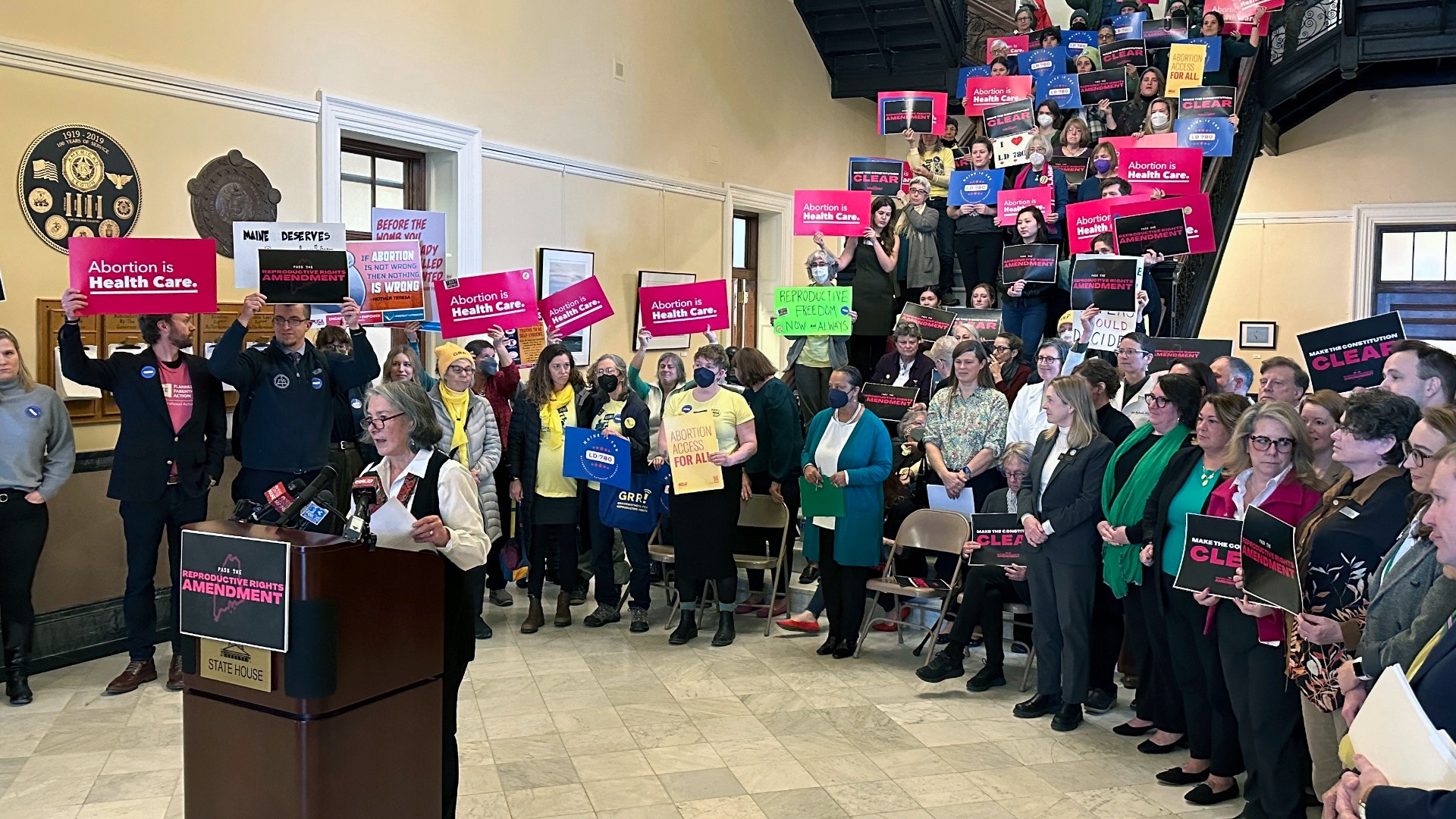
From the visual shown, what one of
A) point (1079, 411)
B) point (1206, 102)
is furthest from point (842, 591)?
point (1206, 102)

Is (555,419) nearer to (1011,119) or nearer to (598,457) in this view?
(598,457)

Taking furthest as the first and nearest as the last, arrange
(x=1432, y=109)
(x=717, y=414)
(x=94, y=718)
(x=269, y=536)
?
1. (x=1432, y=109)
2. (x=717, y=414)
3. (x=94, y=718)
4. (x=269, y=536)

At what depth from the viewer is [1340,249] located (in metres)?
13.1

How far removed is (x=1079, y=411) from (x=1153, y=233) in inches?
110

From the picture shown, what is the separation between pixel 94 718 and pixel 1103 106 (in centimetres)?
916

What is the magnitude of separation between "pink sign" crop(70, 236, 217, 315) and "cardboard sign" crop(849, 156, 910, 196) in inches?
220

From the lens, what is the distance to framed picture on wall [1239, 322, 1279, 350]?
13.5 meters

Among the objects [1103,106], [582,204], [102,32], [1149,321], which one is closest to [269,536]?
[102,32]

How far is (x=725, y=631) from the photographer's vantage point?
6.73 metres

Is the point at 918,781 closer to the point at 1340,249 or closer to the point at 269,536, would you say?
the point at 269,536

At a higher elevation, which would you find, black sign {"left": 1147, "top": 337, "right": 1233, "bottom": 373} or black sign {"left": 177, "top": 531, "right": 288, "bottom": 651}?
black sign {"left": 1147, "top": 337, "right": 1233, "bottom": 373}

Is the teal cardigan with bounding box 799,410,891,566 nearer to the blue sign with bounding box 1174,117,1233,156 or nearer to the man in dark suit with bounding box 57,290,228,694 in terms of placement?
the man in dark suit with bounding box 57,290,228,694

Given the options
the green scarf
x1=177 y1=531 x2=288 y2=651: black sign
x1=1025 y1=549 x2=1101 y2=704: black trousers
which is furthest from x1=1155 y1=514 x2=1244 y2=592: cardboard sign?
x1=177 y1=531 x2=288 y2=651: black sign

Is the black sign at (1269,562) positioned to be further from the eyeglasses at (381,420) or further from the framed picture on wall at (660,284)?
the framed picture on wall at (660,284)
